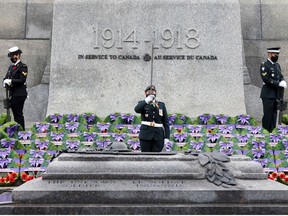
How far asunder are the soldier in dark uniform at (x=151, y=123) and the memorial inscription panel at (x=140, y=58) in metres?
5.05

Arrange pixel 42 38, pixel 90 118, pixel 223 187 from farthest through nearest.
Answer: pixel 42 38, pixel 90 118, pixel 223 187

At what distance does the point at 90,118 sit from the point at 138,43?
2771mm

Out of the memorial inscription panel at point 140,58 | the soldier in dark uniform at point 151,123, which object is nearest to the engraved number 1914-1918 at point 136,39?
the memorial inscription panel at point 140,58

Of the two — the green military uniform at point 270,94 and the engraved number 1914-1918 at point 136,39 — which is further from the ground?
the engraved number 1914-1918 at point 136,39

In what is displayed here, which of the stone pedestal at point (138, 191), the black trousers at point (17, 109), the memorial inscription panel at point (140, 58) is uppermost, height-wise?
the memorial inscription panel at point (140, 58)

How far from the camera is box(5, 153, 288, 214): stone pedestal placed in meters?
6.90

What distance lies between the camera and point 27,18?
703 inches

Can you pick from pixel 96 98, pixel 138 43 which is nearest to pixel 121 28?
pixel 138 43

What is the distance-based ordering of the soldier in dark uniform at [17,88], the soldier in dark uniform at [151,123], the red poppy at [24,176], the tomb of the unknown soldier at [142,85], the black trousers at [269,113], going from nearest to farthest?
1. the tomb of the unknown soldier at [142,85]
2. the red poppy at [24,176]
3. the soldier in dark uniform at [151,123]
4. the soldier in dark uniform at [17,88]
5. the black trousers at [269,113]

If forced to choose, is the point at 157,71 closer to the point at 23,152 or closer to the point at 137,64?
the point at 137,64

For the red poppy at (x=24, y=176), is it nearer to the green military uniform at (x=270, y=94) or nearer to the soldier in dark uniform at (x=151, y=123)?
the soldier in dark uniform at (x=151, y=123)

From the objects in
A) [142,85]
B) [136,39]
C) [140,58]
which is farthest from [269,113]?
[136,39]

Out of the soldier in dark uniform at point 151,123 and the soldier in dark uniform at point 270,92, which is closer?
the soldier in dark uniform at point 151,123

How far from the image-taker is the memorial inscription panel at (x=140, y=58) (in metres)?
15.6
